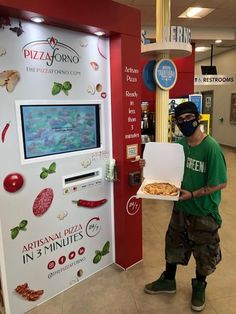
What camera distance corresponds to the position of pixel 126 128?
233cm

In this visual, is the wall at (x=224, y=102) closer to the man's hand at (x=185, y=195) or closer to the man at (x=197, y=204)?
the man at (x=197, y=204)

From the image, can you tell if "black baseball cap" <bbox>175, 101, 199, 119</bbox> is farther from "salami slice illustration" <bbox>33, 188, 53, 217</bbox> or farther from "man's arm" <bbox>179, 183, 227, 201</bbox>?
"salami slice illustration" <bbox>33, 188, 53, 217</bbox>

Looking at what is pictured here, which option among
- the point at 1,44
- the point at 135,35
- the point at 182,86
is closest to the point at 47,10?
the point at 1,44

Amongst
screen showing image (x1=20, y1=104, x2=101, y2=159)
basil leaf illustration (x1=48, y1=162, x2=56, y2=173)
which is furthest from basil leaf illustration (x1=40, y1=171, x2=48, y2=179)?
screen showing image (x1=20, y1=104, x2=101, y2=159)

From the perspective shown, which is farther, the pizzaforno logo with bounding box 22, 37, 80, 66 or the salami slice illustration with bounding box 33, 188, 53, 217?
the salami slice illustration with bounding box 33, 188, 53, 217

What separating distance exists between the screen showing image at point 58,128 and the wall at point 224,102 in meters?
8.07

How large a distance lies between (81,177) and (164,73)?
1.93 metres

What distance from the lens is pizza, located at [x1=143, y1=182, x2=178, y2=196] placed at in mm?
1910

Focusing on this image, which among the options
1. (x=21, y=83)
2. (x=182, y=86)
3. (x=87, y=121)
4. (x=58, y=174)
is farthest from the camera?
(x=182, y=86)

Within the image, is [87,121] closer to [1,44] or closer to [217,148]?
[1,44]

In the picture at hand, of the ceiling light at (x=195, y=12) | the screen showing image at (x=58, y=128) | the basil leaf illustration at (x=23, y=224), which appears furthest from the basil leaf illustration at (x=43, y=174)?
the ceiling light at (x=195, y=12)

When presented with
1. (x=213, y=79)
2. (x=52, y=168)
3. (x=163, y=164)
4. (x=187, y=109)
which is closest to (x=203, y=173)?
(x=163, y=164)

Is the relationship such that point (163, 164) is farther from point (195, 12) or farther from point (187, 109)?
point (195, 12)

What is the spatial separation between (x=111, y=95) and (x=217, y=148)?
101cm
